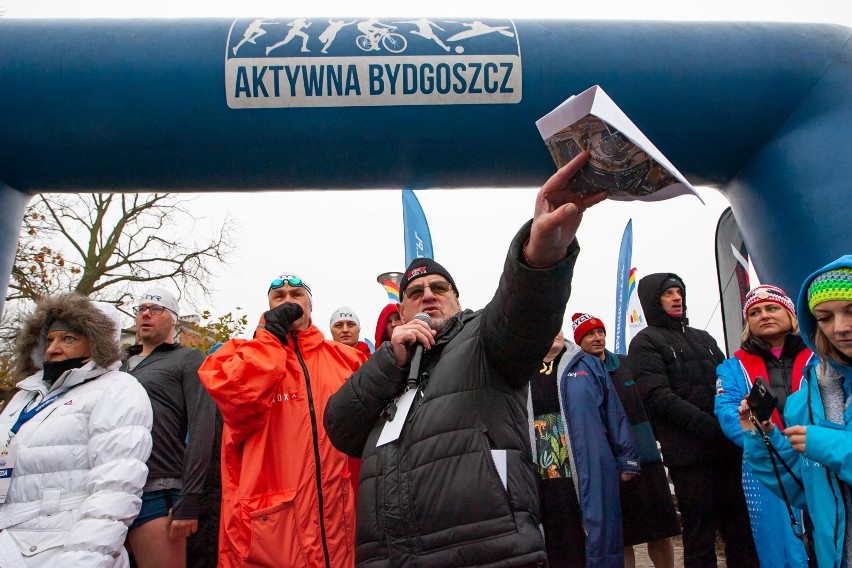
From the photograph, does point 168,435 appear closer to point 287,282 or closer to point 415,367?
point 287,282

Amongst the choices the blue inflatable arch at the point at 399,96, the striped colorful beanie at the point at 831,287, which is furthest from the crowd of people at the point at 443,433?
the blue inflatable arch at the point at 399,96

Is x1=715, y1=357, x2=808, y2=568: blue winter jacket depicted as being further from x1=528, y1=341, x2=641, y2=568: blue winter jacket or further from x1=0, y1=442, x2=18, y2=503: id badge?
x1=0, y1=442, x2=18, y2=503: id badge

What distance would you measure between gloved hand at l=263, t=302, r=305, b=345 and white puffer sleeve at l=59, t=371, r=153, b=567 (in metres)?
0.54

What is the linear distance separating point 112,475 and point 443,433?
47.1 inches

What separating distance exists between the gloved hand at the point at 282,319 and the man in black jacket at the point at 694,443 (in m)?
2.07

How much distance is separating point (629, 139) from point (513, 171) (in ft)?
6.71

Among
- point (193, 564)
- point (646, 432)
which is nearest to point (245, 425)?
point (193, 564)

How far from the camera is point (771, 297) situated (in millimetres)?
3002

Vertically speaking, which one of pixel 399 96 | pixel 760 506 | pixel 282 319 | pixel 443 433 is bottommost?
pixel 760 506

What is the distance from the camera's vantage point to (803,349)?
9.70 feet

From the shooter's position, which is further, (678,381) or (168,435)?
(678,381)

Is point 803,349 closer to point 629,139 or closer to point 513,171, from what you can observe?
point 513,171

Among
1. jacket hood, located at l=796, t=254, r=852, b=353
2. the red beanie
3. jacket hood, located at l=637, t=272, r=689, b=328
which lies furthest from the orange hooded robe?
jacket hood, located at l=637, t=272, r=689, b=328

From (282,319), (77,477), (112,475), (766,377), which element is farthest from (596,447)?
(77,477)
